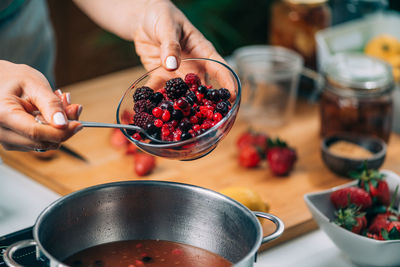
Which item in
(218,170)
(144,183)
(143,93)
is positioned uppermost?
(143,93)

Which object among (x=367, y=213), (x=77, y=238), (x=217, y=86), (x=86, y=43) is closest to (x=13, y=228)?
(x=77, y=238)

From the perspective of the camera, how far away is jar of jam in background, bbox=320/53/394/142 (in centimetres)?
152

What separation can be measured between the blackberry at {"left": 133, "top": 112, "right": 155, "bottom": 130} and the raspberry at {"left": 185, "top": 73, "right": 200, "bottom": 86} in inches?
4.6

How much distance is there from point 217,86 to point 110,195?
0.96 ft

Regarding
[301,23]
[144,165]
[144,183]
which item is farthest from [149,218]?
[301,23]

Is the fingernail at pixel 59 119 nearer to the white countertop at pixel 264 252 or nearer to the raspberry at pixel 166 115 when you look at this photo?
the raspberry at pixel 166 115

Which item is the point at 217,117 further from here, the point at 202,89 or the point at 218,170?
the point at 218,170

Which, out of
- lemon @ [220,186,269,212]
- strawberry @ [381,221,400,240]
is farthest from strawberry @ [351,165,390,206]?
lemon @ [220,186,269,212]

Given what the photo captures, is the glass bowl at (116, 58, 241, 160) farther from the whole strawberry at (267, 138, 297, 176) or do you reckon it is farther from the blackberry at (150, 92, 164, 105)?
the whole strawberry at (267, 138, 297, 176)

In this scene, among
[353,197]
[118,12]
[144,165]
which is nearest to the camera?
[353,197]

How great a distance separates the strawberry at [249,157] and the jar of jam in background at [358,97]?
283 mm

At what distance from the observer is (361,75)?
5.03 feet

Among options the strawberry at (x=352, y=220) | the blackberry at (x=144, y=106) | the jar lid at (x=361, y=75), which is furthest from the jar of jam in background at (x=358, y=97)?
the blackberry at (x=144, y=106)

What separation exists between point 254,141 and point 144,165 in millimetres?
332
